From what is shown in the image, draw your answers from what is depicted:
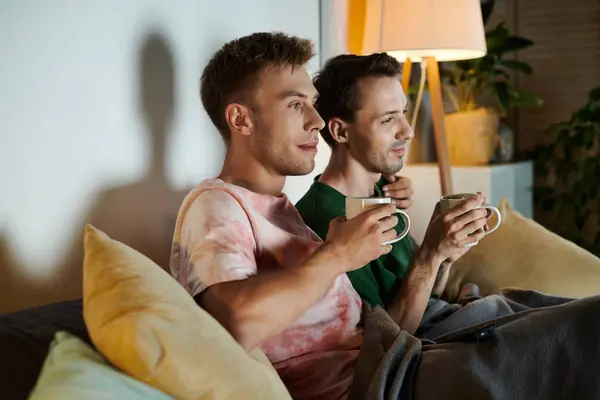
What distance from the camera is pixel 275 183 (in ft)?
4.36

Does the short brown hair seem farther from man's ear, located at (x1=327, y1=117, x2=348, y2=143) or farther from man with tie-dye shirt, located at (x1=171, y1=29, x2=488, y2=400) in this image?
man's ear, located at (x1=327, y1=117, x2=348, y2=143)

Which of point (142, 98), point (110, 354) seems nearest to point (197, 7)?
point (142, 98)

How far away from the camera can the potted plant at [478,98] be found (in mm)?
2686

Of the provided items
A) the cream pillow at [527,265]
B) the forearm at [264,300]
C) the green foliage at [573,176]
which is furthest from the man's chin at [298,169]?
the green foliage at [573,176]

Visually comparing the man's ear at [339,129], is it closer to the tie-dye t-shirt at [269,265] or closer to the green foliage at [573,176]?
the tie-dye t-shirt at [269,265]

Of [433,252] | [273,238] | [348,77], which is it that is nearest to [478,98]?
[348,77]

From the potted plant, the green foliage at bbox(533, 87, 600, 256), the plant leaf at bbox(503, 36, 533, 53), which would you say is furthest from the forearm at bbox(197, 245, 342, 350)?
the green foliage at bbox(533, 87, 600, 256)

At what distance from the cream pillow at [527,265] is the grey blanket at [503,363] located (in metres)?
0.62

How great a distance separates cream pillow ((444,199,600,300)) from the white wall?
0.72 m

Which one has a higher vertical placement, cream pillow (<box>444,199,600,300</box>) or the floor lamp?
the floor lamp

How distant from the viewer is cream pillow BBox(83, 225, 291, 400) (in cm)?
80

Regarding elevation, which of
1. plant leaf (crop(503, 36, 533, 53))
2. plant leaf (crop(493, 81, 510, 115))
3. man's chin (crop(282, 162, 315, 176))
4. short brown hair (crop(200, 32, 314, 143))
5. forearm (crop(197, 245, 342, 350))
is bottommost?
forearm (crop(197, 245, 342, 350))

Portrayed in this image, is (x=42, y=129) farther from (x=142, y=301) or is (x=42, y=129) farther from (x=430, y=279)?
(x=430, y=279)

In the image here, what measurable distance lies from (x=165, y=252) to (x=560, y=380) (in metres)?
0.86
